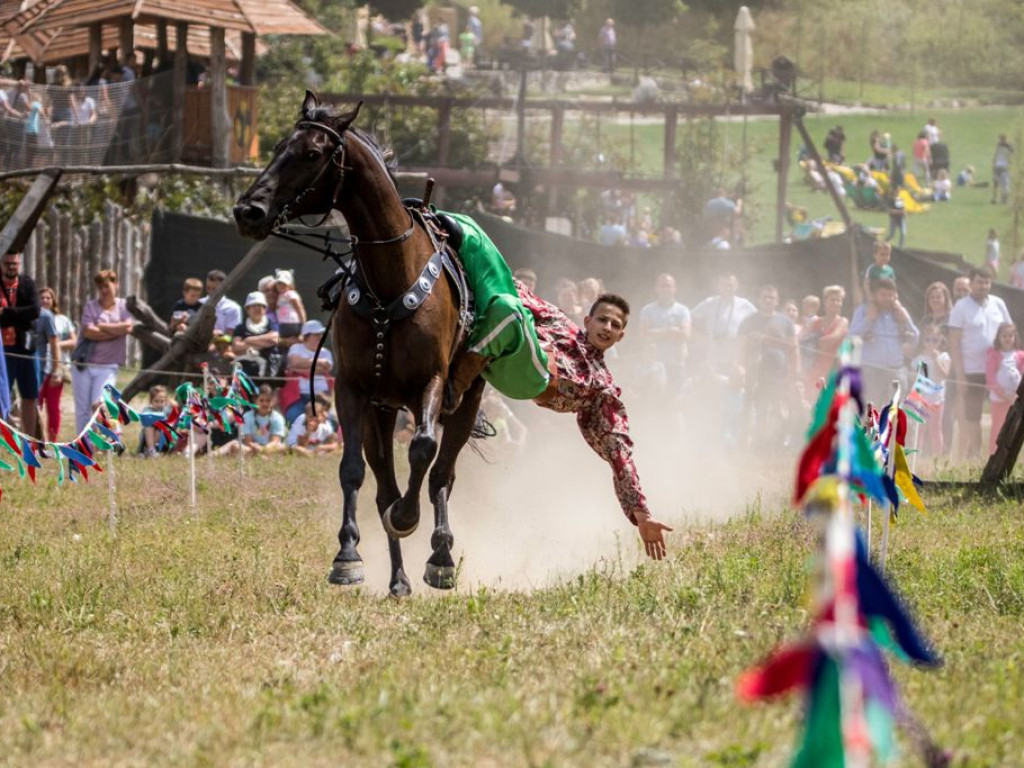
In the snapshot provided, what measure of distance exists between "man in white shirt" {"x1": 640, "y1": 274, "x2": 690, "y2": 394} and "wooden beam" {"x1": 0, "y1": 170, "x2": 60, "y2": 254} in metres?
6.06

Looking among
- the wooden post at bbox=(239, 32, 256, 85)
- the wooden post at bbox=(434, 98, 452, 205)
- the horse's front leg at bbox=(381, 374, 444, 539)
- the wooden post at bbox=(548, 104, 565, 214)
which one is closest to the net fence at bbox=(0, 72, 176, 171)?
the wooden post at bbox=(239, 32, 256, 85)

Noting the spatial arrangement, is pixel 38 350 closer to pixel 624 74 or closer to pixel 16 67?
pixel 16 67

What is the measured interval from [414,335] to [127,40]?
69.2 feet

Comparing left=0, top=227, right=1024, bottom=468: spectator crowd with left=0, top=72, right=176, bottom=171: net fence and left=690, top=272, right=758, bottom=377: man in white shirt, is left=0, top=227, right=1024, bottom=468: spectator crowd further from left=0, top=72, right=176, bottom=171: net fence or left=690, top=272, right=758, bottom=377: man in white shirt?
A: left=0, top=72, right=176, bottom=171: net fence

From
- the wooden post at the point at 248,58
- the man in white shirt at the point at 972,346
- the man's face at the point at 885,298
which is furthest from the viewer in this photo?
the wooden post at the point at 248,58

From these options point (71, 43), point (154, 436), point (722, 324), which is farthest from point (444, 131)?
point (154, 436)

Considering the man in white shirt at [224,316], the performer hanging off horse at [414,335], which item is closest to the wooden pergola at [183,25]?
the man in white shirt at [224,316]

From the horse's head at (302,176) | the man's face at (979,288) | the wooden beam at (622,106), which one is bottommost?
the man's face at (979,288)

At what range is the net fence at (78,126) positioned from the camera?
80.6ft

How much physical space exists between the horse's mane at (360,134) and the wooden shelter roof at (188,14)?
1857cm

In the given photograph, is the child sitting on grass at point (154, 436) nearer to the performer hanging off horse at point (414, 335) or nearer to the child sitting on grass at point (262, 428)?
the child sitting on grass at point (262, 428)

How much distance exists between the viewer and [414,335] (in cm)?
866

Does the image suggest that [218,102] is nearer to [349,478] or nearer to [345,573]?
[349,478]

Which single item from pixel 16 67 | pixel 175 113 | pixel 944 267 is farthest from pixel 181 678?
pixel 16 67
